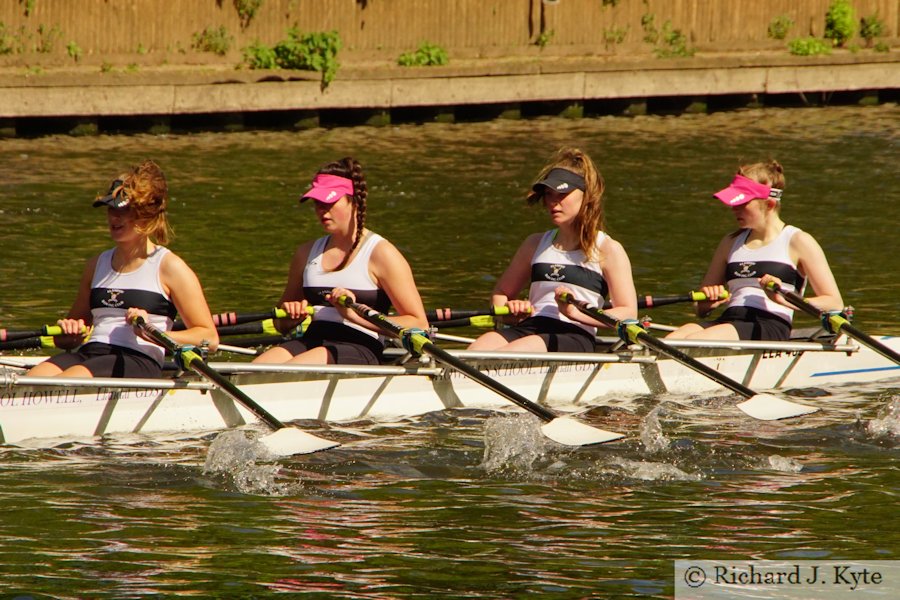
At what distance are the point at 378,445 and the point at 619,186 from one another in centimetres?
1125

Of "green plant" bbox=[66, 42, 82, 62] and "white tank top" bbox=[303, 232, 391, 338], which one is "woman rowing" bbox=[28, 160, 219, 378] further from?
"green plant" bbox=[66, 42, 82, 62]

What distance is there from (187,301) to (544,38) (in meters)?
19.8

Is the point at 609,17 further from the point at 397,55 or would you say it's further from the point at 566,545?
the point at 566,545

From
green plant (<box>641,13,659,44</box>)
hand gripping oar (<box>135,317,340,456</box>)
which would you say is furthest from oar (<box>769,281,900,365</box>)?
green plant (<box>641,13,659,44</box>)

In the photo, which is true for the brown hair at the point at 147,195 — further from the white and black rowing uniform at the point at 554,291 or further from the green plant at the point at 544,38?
the green plant at the point at 544,38

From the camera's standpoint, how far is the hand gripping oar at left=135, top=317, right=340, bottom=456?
8.87m

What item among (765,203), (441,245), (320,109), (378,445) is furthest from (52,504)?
(320,109)

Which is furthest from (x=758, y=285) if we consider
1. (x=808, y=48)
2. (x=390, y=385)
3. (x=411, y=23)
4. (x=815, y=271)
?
(x=808, y=48)

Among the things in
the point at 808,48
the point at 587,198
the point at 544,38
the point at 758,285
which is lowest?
the point at 758,285

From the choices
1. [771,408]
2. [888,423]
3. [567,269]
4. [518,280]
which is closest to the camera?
[888,423]

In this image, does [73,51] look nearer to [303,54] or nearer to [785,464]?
Answer: [303,54]

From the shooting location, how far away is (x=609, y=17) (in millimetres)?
28766

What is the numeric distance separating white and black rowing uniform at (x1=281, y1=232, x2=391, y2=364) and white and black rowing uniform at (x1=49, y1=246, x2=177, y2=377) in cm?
A: 100

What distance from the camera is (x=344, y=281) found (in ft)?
31.7
